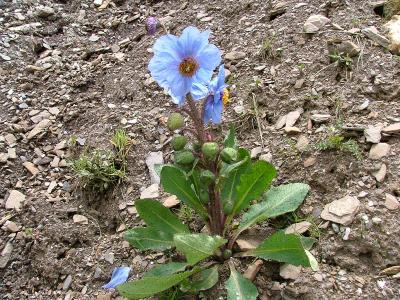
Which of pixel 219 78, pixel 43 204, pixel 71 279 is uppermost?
pixel 219 78

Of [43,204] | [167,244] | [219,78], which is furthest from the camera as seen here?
[43,204]

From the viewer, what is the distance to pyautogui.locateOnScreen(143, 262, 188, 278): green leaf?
7.93 ft

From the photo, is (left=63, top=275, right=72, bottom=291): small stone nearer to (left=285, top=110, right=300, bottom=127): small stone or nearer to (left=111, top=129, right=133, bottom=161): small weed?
(left=111, top=129, right=133, bottom=161): small weed

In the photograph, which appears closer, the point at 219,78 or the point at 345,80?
the point at 219,78

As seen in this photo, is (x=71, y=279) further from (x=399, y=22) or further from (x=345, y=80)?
(x=399, y=22)

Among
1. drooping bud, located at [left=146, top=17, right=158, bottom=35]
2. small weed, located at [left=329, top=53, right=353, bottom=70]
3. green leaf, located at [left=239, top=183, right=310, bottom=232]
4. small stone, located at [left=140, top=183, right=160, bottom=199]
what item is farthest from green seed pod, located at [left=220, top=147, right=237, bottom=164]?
drooping bud, located at [left=146, top=17, right=158, bottom=35]

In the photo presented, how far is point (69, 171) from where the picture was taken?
3.06 m

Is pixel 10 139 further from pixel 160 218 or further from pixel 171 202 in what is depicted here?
pixel 160 218

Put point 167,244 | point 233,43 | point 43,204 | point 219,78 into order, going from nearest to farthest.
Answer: point 219,78 < point 167,244 < point 43,204 < point 233,43

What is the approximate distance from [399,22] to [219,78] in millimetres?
1260

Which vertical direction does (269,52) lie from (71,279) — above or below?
above

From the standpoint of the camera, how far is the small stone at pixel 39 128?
3244 millimetres

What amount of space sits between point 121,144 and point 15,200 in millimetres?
574

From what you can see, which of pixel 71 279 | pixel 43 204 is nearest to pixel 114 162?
pixel 43 204
